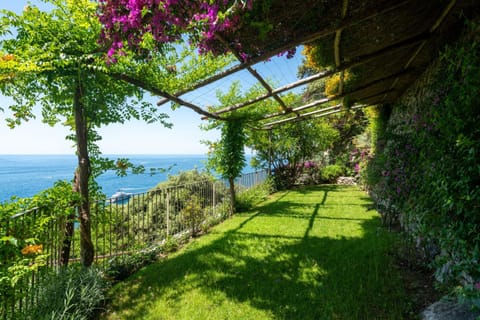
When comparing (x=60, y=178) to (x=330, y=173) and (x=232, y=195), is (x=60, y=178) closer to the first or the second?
(x=232, y=195)

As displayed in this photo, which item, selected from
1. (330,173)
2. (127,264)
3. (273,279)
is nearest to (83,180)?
(127,264)

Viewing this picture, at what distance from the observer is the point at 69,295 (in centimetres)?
210

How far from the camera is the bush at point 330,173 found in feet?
37.9

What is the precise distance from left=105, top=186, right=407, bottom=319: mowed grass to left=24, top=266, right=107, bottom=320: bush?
267 mm

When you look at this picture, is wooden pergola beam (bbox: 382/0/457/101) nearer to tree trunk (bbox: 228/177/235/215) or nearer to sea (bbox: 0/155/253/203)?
sea (bbox: 0/155/253/203)

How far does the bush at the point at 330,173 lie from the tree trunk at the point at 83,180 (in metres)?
10.7

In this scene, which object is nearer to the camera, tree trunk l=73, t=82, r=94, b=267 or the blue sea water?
tree trunk l=73, t=82, r=94, b=267

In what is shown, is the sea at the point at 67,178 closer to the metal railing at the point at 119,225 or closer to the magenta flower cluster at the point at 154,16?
the metal railing at the point at 119,225

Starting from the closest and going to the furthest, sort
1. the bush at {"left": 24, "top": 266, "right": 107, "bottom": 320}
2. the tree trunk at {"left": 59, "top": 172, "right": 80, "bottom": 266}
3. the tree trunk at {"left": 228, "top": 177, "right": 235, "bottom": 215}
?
1. the bush at {"left": 24, "top": 266, "right": 107, "bottom": 320}
2. the tree trunk at {"left": 59, "top": 172, "right": 80, "bottom": 266}
3. the tree trunk at {"left": 228, "top": 177, "right": 235, "bottom": 215}

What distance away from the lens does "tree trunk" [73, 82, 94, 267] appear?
102 inches

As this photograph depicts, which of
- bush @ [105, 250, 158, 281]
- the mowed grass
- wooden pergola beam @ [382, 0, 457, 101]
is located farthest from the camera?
bush @ [105, 250, 158, 281]

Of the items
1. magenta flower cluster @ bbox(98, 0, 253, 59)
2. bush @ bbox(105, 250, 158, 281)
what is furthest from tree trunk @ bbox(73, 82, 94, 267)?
magenta flower cluster @ bbox(98, 0, 253, 59)

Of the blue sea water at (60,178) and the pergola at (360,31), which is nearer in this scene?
the pergola at (360,31)

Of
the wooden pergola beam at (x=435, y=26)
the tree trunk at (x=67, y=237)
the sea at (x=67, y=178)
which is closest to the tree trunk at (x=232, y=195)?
the sea at (x=67, y=178)
